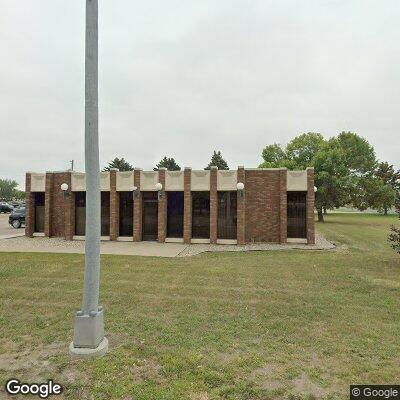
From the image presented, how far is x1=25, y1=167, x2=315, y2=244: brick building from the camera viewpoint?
17344mm

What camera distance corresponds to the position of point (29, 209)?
66.7 ft

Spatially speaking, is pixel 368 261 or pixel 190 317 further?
pixel 368 261

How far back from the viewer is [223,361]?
429 cm

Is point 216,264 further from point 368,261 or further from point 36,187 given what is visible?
point 36,187

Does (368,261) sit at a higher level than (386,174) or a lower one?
lower

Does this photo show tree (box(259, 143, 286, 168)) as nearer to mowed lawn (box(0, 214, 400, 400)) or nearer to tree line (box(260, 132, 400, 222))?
tree line (box(260, 132, 400, 222))

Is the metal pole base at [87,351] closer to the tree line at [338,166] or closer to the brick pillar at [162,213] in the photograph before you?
the brick pillar at [162,213]

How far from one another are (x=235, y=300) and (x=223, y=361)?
2.91 meters

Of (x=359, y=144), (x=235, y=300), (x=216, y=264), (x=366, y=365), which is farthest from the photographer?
(x=359, y=144)

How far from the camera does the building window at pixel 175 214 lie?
1858cm

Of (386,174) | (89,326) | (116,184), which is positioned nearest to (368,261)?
(89,326)

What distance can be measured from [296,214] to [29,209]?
60.3ft

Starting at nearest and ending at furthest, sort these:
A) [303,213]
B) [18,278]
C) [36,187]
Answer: [18,278]
[303,213]
[36,187]

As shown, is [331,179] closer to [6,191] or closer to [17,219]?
[17,219]
